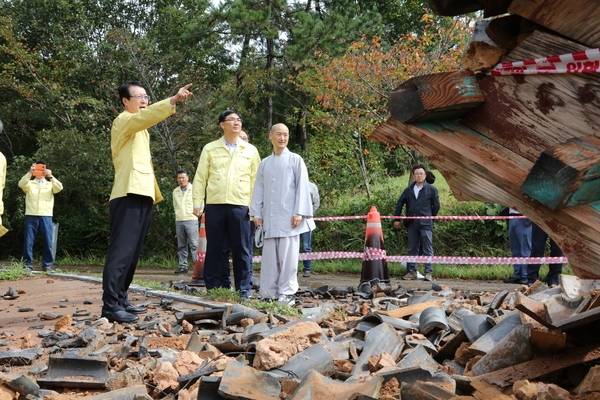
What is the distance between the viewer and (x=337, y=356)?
397 cm

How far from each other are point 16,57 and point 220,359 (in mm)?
19826

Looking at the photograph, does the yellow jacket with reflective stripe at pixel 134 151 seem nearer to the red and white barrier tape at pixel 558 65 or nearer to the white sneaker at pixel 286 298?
the white sneaker at pixel 286 298

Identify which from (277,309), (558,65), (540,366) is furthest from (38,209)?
(558,65)

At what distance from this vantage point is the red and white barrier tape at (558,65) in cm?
212

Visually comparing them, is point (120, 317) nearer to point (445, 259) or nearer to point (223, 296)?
point (223, 296)

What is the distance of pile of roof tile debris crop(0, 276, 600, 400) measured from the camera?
9.94 ft

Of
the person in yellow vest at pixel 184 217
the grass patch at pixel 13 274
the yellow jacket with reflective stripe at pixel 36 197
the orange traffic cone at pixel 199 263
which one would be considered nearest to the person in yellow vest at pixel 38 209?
the yellow jacket with reflective stripe at pixel 36 197

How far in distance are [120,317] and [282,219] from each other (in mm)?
2359

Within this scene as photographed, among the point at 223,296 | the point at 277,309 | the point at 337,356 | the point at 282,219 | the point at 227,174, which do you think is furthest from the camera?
the point at 227,174

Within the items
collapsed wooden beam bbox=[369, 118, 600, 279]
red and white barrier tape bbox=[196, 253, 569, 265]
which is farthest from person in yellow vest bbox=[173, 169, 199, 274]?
collapsed wooden beam bbox=[369, 118, 600, 279]

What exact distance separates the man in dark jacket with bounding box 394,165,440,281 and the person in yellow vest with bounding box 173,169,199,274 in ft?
13.3

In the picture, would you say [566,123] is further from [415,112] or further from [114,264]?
[114,264]

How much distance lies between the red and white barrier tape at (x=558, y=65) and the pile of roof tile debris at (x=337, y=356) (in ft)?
4.18

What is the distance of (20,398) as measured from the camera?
343 cm
